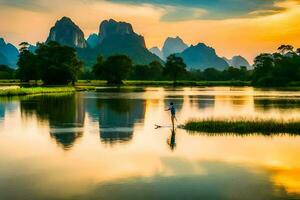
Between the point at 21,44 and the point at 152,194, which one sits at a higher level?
the point at 21,44

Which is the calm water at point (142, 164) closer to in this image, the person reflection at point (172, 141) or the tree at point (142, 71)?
the person reflection at point (172, 141)

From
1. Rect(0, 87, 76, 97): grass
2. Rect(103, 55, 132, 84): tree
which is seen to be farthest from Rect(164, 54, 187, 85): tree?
Rect(0, 87, 76, 97): grass

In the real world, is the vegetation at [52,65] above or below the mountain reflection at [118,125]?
above

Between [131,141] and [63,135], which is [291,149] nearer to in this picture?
[131,141]

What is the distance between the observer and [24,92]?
84938 millimetres

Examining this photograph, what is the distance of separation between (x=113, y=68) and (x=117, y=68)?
154cm

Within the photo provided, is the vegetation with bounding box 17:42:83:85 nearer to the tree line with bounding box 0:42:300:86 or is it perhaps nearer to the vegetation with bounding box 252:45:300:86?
the tree line with bounding box 0:42:300:86

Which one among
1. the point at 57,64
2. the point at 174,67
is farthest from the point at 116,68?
the point at 57,64

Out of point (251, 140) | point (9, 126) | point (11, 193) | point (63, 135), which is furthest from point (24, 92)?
point (11, 193)

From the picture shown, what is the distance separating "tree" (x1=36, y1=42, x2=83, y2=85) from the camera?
116500 mm

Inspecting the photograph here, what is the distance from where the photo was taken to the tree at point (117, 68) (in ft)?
511

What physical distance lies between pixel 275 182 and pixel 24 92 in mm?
74399

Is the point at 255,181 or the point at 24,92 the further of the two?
the point at 24,92

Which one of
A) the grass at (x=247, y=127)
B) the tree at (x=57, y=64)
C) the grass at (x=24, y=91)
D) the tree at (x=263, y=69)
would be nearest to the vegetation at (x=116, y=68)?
the tree at (x=57, y=64)
